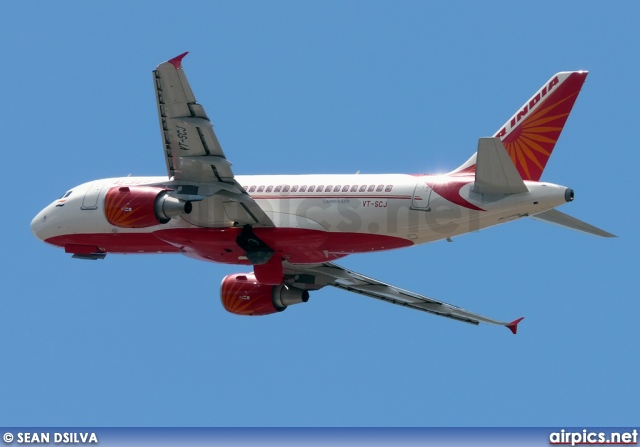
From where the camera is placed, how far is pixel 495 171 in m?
49.2

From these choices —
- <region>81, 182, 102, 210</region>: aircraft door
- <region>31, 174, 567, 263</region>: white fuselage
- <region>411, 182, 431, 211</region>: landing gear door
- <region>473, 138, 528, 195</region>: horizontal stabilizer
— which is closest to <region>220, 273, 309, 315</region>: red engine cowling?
<region>31, 174, 567, 263</region>: white fuselage

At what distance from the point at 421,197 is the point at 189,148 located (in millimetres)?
7876

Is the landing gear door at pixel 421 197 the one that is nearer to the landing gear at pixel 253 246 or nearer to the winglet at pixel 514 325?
the landing gear at pixel 253 246

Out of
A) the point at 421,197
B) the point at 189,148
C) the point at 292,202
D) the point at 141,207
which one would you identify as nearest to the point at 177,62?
the point at 189,148

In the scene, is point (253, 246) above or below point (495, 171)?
below

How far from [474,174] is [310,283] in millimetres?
10230

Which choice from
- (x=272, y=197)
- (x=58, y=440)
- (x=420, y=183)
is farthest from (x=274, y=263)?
(x=58, y=440)

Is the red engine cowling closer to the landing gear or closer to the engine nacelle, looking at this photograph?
the landing gear

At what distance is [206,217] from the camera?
5350cm

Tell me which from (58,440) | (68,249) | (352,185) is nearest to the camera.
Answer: (58,440)

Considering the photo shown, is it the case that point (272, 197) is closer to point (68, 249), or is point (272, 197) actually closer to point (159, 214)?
point (159, 214)

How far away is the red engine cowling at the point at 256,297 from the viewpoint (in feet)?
195

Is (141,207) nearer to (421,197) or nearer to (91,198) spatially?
(91,198)

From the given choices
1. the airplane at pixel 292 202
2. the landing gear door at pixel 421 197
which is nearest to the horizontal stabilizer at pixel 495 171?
the airplane at pixel 292 202
